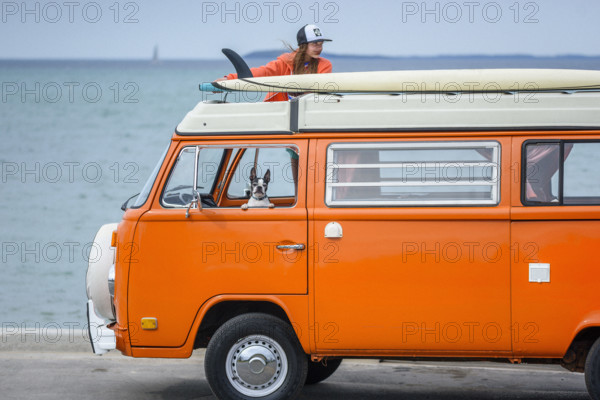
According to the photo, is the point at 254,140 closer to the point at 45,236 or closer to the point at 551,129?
the point at 551,129

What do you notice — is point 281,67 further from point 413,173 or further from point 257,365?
point 257,365

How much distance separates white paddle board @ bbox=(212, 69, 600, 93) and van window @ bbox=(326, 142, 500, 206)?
497 mm

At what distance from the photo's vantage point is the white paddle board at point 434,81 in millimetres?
7879

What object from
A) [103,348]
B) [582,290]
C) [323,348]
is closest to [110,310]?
[103,348]

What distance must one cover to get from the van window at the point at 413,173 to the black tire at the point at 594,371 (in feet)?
4.52

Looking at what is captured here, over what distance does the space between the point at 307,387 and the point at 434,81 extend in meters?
3.17

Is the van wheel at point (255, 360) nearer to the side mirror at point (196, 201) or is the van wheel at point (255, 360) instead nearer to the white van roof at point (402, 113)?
the side mirror at point (196, 201)

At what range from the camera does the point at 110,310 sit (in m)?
8.41

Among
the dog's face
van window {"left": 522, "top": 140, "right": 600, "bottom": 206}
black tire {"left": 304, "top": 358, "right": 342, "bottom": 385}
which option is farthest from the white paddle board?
black tire {"left": 304, "top": 358, "right": 342, "bottom": 385}

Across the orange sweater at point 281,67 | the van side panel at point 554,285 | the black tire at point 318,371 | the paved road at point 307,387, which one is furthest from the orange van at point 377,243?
the black tire at point 318,371

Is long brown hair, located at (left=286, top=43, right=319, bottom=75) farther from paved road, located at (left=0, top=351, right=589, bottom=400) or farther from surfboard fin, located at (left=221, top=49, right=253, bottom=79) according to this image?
paved road, located at (left=0, top=351, right=589, bottom=400)

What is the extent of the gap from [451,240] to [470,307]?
1.77ft

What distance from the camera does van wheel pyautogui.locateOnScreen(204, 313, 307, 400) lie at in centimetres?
A: 793

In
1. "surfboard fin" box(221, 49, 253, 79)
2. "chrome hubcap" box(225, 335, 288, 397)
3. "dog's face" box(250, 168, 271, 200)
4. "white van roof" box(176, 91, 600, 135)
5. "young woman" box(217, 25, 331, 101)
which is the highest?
"young woman" box(217, 25, 331, 101)
